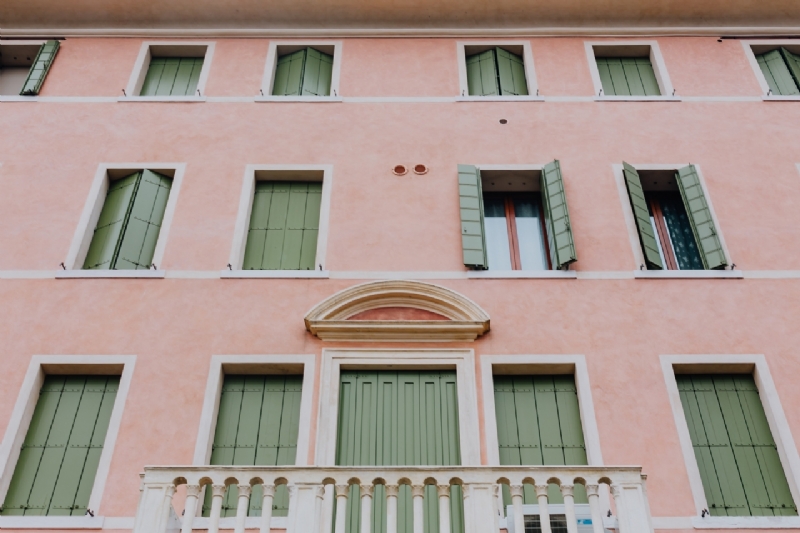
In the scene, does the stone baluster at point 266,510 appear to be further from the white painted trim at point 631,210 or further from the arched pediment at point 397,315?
the white painted trim at point 631,210

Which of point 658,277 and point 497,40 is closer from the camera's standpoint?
point 658,277

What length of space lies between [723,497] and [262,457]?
524 centimetres

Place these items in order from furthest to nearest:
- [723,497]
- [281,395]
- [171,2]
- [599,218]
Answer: [171,2] < [599,218] < [281,395] < [723,497]

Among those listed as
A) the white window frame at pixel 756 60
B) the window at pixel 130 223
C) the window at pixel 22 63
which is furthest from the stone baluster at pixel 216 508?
the white window frame at pixel 756 60

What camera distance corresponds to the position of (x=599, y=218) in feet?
38.0

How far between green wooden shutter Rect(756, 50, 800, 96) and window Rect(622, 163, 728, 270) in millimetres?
3063

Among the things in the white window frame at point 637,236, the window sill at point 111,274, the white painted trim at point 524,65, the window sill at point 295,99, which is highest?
the white painted trim at point 524,65

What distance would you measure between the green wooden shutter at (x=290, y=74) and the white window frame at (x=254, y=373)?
5.43 metres

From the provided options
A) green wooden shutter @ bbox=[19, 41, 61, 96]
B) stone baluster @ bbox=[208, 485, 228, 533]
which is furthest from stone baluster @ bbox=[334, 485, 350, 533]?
green wooden shutter @ bbox=[19, 41, 61, 96]

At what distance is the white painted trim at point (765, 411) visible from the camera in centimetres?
899

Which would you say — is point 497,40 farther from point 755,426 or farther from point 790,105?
point 755,426

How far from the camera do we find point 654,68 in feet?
46.2

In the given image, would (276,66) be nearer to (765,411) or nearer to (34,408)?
(34,408)

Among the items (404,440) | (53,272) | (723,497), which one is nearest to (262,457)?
(404,440)
